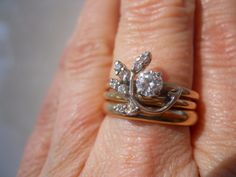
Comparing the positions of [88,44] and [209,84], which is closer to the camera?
[209,84]

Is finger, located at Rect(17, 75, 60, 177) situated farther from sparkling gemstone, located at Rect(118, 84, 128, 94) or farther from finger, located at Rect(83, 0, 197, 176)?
sparkling gemstone, located at Rect(118, 84, 128, 94)

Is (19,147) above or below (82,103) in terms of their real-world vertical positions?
below

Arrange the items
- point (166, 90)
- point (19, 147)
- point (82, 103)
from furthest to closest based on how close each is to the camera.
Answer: point (19, 147) < point (82, 103) < point (166, 90)

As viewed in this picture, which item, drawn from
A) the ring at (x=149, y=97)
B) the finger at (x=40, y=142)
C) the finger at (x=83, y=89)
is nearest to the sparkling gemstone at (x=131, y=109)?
the ring at (x=149, y=97)

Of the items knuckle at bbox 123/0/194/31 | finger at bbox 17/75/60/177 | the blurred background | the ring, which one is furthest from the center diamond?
the blurred background

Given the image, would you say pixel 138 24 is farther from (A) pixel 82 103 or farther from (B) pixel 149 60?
(A) pixel 82 103

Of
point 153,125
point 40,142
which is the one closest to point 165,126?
point 153,125

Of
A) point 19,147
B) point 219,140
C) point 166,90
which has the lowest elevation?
point 19,147

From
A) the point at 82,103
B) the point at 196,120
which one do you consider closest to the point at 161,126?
the point at 196,120
